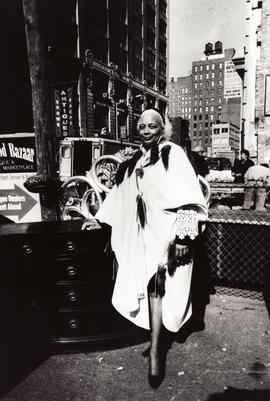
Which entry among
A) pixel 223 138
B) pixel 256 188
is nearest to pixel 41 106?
pixel 256 188

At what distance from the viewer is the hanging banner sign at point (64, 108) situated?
56.2ft

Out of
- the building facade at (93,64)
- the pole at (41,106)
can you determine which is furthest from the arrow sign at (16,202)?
the building facade at (93,64)

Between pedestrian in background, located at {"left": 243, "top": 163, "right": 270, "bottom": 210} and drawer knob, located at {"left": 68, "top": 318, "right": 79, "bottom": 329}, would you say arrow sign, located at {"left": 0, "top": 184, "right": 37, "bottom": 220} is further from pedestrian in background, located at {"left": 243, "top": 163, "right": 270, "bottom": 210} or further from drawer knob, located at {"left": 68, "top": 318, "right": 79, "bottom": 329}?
pedestrian in background, located at {"left": 243, "top": 163, "right": 270, "bottom": 210}

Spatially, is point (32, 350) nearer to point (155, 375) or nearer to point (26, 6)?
point (155, 375)

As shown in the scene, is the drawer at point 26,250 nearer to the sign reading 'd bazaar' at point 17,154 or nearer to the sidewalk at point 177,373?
the sidewalk at point 177,373

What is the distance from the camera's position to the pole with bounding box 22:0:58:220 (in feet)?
9.96

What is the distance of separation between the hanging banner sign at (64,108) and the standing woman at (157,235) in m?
15.8

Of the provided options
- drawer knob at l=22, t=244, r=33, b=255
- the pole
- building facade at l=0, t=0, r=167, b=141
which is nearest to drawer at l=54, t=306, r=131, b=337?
drawer knob at l=22, t=244, r=33, b=255

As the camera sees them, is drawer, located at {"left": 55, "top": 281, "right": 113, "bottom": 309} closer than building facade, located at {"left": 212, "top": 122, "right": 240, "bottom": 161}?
Yes

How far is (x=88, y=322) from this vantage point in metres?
2.88

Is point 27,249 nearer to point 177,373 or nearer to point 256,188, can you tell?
point 177,373

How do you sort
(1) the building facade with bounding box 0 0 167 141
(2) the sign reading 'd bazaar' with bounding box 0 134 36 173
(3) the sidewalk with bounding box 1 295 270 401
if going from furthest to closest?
(1) the building facade with bounding box 0 0 167 141
(2) the sign reading 'd bazaar' with bounding box 0 134 36 173
(3) the sidewalk with bounding box 1 295 270 401

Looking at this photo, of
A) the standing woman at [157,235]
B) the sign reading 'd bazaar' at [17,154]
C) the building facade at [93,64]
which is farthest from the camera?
the building facade at [93,64]

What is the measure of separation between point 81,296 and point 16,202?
6.94 feet
